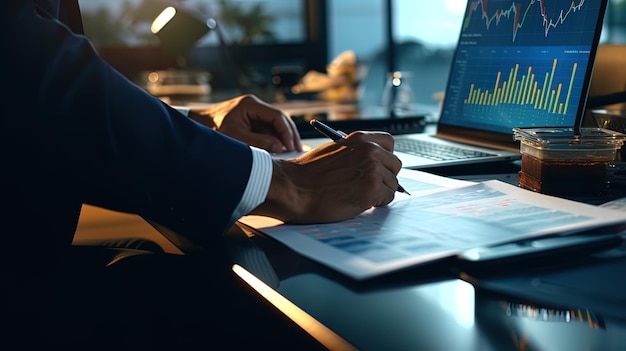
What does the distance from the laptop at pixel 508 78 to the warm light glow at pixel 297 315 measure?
0.54 metres

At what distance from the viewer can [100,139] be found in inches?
28.9

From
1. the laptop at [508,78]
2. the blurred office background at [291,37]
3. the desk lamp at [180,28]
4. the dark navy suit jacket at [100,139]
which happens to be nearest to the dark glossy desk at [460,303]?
the dark navy suit jacket at [100,139]

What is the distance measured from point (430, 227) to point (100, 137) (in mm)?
345

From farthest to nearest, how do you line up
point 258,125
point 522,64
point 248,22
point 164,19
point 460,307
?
point 248,22 → point 164,19 → point 258,125 → point 522,64 → point 460,307

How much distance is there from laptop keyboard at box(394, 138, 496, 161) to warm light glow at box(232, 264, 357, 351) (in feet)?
1.99

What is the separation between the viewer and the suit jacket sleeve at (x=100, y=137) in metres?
0.73

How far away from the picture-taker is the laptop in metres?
1.11

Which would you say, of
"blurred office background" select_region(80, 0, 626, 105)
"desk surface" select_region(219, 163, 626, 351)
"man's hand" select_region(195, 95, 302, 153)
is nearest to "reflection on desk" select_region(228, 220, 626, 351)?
"desk surface" select_region(219, 163, 626, 351)

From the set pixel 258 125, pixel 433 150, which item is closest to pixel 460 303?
pixel 433 150

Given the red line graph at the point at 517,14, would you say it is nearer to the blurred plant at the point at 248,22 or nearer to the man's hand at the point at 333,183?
the man's hand at the point at 333,183

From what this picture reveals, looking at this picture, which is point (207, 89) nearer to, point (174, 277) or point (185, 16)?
point (185, 16)

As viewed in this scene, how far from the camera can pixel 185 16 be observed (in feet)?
8.25

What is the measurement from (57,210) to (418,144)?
719 millimetres

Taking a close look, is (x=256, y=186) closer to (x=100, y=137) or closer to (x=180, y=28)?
(x=100, y=137)
